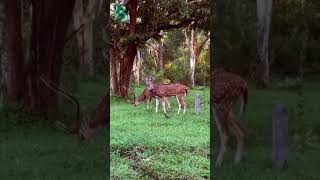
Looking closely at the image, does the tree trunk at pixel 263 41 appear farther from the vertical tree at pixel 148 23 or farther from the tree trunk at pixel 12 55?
the tree trunk at pixel 12 55

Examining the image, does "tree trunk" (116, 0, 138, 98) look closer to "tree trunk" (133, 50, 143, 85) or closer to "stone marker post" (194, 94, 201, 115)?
"tree trunk" (133, 50, 143, 85)

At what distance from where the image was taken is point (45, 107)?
149 inches

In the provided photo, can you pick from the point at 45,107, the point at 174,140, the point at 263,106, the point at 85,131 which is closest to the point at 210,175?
the point at 174,140

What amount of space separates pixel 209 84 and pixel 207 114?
0.25 metres

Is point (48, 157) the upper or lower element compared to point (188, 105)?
lower

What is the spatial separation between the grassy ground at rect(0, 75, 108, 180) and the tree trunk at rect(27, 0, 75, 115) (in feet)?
Result: 0.47

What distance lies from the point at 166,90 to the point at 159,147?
554mm

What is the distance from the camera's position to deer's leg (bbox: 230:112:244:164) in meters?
3.77

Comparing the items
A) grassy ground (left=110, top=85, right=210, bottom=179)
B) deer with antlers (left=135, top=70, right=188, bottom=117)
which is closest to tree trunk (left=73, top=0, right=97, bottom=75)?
grassy ground (left=110, top=85, right=210, bottom=179)

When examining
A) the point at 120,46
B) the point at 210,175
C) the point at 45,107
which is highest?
the point at 120,46

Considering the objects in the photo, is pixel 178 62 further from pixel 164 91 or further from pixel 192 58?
pixel 164 91

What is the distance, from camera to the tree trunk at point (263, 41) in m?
3.77

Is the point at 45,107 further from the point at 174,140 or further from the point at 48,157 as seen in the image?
the point at 174,140

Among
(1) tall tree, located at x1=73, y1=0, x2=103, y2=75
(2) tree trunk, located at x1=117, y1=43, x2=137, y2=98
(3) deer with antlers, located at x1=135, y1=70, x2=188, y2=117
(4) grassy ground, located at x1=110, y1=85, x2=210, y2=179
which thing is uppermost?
(1) tall tree, located at x1=73, y1=0, x2=103, y2=75
